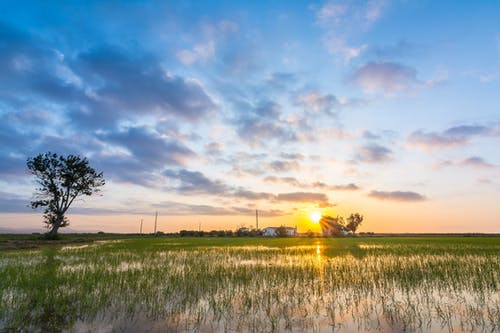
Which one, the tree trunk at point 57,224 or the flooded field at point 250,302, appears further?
the tree trunk at point 57,224

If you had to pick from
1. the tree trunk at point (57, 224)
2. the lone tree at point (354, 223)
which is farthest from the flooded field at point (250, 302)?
the lone tree at point (354, 223)

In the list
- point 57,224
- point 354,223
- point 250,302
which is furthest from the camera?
point 354,223

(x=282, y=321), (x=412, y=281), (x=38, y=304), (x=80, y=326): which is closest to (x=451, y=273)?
(x=412, y=281)

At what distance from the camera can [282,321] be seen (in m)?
6.96

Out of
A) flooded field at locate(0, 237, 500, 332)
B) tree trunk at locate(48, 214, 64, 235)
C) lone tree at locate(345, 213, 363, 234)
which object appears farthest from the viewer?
lone tree at locate(345, 213, 363, 234)

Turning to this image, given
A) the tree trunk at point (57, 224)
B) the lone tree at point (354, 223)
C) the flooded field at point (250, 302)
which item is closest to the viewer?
the flooded field at point (250, 302)

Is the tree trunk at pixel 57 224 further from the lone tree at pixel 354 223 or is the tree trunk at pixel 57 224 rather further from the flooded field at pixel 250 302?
the lone tree at pixel 354 223

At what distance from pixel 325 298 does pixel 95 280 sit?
8368mm

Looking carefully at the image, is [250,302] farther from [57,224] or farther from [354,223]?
[354,223]

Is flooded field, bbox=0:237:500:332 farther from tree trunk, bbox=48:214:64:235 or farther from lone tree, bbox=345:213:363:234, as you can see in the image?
lone tree, bbox=345:213:363:234

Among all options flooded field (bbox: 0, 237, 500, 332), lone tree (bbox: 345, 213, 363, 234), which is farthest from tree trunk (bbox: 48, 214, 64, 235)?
lone tree (bbox: 345, 213, 363, 234)

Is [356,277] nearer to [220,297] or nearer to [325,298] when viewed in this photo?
[325,298]

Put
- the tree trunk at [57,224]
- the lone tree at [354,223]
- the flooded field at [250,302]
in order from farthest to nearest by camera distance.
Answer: the lone tree at [354,223], the tree trunk at [57,224], the flooded field at [250,302]

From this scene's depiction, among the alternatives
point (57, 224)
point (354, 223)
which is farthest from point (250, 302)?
point (354, 223)
